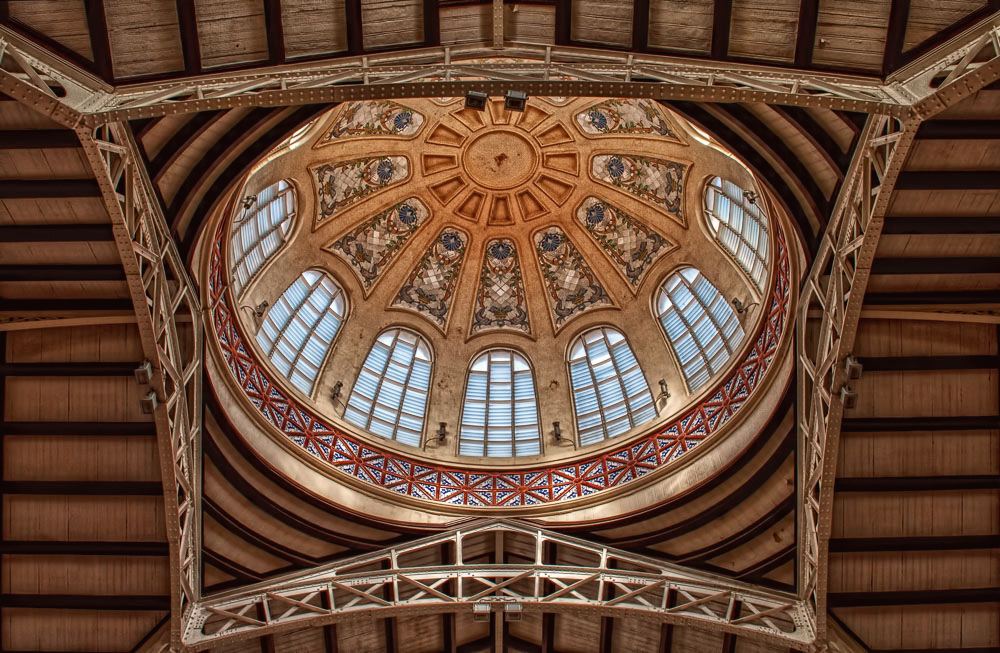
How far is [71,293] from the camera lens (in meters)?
17.9

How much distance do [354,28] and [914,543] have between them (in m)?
15.6

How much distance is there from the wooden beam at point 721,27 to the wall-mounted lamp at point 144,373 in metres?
A: 11.6

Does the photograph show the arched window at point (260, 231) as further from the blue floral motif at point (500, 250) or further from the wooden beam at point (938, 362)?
the wooden beam at point (938, 362)

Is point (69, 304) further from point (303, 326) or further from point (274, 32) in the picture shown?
point (303, 326)

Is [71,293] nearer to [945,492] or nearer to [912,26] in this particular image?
[912,26]

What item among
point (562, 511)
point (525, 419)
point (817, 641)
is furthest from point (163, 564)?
point (817, 641)

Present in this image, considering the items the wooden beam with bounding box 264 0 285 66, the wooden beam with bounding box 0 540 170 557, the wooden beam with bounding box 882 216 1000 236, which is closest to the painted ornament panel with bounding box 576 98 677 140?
the wooden beam with bounding box 882 216 1000 236

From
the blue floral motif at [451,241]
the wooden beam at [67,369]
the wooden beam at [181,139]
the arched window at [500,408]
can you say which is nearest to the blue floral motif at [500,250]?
the blue floral motif at [451,241]

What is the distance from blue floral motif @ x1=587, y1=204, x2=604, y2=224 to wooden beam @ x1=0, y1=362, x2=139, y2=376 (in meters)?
16.5

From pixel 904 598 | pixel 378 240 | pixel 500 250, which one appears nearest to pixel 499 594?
pixel 904 598

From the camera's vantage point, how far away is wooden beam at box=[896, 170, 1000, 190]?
15.6 metres

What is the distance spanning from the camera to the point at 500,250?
31609 millimetres

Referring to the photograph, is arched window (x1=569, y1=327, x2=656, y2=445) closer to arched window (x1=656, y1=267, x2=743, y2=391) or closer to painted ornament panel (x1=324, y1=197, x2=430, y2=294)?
arched window (x1=656, y1=267, x2=743, y2=391)

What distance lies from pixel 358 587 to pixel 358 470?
4116 mm
